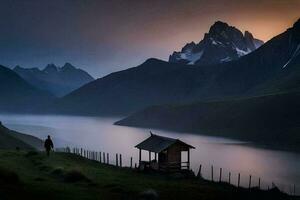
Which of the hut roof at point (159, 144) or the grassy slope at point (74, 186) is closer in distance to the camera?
the grassy slope at point (74, 186)

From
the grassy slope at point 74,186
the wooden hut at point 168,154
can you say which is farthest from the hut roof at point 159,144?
the grassy slope at point 74,186

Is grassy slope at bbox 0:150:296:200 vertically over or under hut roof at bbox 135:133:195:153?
under

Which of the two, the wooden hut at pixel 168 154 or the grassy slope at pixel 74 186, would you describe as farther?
the wooden hut at pixel 168 154

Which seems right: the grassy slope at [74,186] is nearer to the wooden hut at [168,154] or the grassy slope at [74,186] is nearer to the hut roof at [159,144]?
the wooden hut at [168,154]

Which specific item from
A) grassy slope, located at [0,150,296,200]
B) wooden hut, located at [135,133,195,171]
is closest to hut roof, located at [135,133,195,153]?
wooden hut, located at [135,133,195,171]

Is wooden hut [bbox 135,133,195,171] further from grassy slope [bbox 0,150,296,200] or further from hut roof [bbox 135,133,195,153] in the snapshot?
grassy slope [bbox 0,150,296,200]

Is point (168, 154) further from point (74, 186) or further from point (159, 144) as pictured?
point (74, 186)

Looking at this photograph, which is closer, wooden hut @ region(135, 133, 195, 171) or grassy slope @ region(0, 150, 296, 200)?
grassy slope @ region(0, 150, 296, 200)

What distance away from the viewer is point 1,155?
6266 cm

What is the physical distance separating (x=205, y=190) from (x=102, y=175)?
40.0 ft

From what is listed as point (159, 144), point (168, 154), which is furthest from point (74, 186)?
point (159, 144)

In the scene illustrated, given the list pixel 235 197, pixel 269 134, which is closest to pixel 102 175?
pixel 235 197

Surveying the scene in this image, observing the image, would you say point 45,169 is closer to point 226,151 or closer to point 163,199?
point 163,199

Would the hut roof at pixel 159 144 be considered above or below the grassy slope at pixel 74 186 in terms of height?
above
